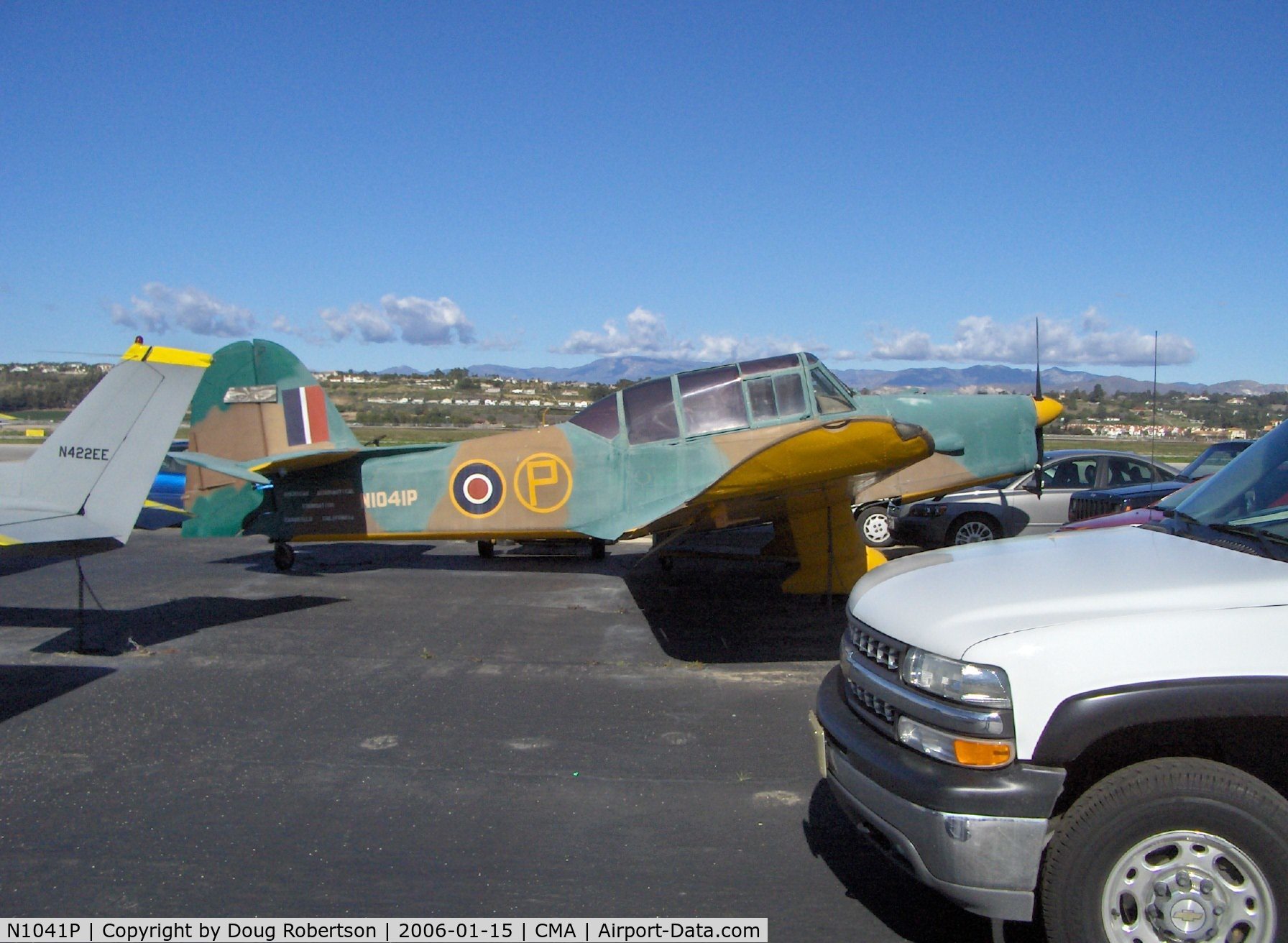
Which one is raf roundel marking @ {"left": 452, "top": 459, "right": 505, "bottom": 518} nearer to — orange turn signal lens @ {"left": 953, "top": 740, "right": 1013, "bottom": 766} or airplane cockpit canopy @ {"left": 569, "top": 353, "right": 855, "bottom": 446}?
airplane cockpit canopy @ {"left": 569, "top": 353, "right": 855, "bottom": 446}

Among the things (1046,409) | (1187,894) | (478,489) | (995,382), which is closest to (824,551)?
(1046,409)

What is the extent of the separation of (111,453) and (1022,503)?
1119 centimetres

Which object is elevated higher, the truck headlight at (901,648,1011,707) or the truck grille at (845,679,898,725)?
the truck headlight at (901,648,1011,707)

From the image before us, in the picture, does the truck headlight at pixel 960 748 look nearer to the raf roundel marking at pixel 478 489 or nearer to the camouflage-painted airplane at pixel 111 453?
the camouflage-painted airplane at pixel 111 453

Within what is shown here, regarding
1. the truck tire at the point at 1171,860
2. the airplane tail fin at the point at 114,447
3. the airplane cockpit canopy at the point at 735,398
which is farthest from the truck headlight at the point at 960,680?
the airplane tail fin at the point at 114,447

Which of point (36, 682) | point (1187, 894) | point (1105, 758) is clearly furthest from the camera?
point (36, 682)

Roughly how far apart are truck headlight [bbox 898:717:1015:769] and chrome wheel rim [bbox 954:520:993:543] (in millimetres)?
10144

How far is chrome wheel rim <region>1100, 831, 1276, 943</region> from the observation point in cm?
243

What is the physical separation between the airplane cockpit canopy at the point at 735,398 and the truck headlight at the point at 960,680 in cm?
551

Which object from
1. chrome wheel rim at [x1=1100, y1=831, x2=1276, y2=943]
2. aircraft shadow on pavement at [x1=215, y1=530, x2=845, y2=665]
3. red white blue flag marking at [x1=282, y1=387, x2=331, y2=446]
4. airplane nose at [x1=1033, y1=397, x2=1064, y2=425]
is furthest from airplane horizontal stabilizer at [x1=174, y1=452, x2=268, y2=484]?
airplane nose at [x1=1033, y1=397, x2=1064, y2=425]

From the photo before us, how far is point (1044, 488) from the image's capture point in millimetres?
12609

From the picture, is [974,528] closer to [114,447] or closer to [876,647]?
[876,647]

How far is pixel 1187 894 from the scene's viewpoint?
8.04 ft

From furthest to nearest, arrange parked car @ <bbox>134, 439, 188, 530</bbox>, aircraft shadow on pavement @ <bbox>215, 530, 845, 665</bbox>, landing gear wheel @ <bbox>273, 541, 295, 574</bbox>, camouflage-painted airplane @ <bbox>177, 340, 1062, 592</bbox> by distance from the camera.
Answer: parked car @ <bbox>134, 439, 188, 530</bbox>
landing gear wheel @ <bbox>273, 541, 295, 574</bbox>
camouflage-painted airplane @ <bbox>177, 340, 1062, 592</bbox>
aircraft shadow on pavement @ <bbox>215, 530, 845, 665</bbox>
